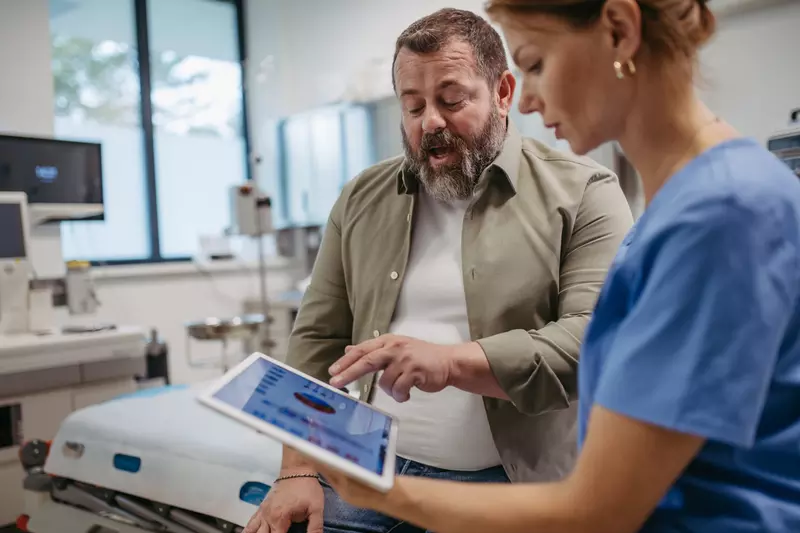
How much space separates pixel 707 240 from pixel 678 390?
0.38 feet

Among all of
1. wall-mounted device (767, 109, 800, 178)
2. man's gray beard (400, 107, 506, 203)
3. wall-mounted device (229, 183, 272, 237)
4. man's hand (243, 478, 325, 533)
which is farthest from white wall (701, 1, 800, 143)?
wall-mounted device (229, 183, 272, 237)

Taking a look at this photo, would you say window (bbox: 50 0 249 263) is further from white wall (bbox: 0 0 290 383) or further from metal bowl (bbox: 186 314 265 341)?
metal bowl (bbox: 186 314 265 341)

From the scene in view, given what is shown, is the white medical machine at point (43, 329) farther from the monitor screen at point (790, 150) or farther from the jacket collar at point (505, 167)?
the monitor screen at point (790, 150)

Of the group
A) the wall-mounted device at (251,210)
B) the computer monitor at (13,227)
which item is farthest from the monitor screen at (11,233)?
the wall-mounted device at (251,210)

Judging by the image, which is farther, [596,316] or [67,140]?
[67,140]

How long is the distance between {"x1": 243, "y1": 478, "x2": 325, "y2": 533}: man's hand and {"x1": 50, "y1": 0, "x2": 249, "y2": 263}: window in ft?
10.9

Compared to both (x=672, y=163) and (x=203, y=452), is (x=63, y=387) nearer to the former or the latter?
(x=203, y=452)

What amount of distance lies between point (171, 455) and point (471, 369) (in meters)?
1.07

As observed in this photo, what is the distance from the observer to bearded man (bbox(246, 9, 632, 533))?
115 centimetres

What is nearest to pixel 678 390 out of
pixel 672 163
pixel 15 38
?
pixel 672 163

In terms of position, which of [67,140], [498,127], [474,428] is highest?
[67,140]

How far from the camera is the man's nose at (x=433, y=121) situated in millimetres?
1240

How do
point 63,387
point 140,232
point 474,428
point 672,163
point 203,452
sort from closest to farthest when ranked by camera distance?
point 672,163 < point 474,428 < point 203,452 < point 63,387 < point 140,232

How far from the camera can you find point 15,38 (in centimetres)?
329
